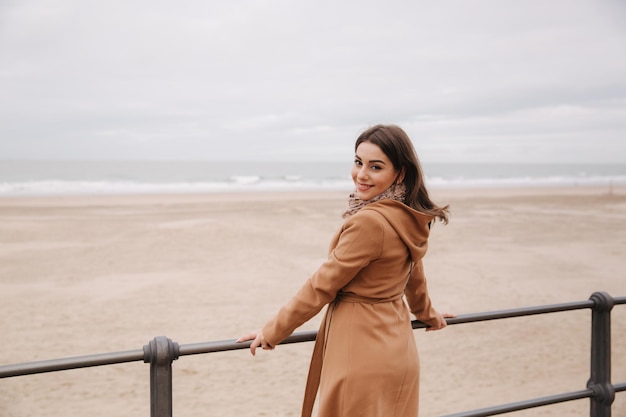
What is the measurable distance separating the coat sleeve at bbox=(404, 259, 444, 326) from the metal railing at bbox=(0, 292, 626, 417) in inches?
1.6

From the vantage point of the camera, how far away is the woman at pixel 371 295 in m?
1.96

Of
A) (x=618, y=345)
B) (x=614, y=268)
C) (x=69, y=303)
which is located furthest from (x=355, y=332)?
(x=614, y=268)

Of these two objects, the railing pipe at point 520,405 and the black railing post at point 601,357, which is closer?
the railing pipe at point 520,405

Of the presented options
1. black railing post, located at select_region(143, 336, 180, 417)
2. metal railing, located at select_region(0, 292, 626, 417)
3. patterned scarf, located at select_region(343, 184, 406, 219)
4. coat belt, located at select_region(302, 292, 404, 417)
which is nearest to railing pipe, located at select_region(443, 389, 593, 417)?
metal railing, located at select_region(0, 292, 626, 417)

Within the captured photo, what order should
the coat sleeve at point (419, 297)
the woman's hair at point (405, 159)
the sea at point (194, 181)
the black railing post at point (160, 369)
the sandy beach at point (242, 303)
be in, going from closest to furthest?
the black railing post at point (160, 369) < the woman's hair at point (405, 159) < the coat sleeve at point (419, 297) < the sandy beach at point (242, 303) < the sea at point (194, 181)

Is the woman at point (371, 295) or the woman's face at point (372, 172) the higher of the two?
the woman's face at point (372, 172)

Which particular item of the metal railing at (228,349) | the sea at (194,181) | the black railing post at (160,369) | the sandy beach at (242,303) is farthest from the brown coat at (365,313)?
the sea at (194,181)

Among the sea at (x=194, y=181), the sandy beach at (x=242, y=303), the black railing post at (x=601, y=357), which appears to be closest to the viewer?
the black railing post at (x=601, y=357)

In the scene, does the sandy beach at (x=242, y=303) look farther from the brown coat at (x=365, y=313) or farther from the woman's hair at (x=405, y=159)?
the woman's hair at (x=405, y=159)

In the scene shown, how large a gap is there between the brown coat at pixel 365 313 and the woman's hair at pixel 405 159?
71 mm

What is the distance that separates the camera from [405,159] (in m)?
2.07

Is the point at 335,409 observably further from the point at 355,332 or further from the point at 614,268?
the point at 614,268

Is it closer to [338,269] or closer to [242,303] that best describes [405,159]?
[338,269]

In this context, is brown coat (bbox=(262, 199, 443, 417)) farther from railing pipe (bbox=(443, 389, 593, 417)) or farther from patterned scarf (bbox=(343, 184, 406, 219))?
railing pipe (bbox=(443, 389, 593, 417))
